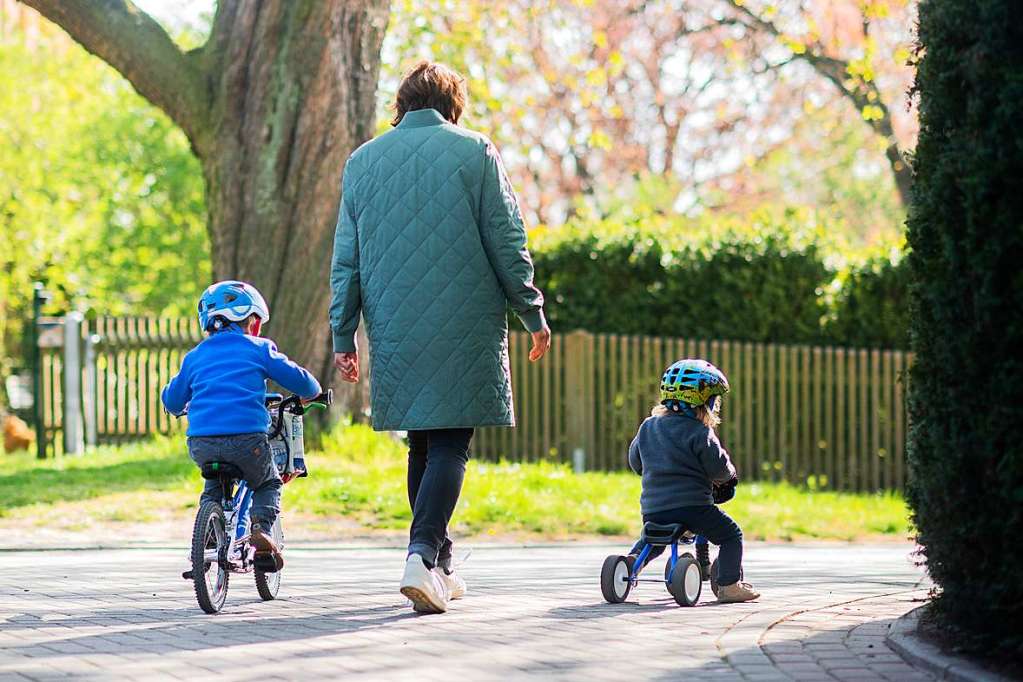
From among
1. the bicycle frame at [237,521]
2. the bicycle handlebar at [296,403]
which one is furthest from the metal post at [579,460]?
the bicycle frame at [237,521]

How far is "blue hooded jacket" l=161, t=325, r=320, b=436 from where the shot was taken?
264 inches

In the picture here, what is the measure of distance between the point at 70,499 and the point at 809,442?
7.12 m

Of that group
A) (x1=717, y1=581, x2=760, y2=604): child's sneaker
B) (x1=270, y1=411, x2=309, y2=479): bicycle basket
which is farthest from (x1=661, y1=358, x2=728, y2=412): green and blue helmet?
(x1=270, y1=411, x2=309, y2=479): bicycle basket

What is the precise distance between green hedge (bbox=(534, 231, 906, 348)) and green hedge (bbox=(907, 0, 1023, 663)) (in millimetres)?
10120

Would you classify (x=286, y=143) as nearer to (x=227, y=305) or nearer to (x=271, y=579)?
(x=227, y=305)

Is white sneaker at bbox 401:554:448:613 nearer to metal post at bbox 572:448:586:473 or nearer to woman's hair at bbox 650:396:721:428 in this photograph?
woman's hair at bbox 650:396:721:428

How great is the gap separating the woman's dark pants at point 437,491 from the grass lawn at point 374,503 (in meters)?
4.14

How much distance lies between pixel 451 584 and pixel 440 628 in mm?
717

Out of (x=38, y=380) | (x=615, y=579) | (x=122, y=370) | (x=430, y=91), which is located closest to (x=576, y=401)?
(x=122, y=370)

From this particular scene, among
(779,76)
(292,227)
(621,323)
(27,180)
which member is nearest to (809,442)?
(621,323)

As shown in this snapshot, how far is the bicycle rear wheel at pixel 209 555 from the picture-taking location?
20.9 ft

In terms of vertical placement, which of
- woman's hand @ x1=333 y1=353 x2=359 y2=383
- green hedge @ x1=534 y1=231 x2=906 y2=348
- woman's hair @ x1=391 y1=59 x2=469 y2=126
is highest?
woman's hair @ x1=391 y1=59 x2=469 y2=126

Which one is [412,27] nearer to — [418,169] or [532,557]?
[532,557]

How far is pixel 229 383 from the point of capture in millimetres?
6723
